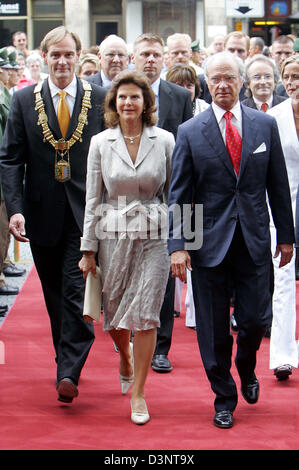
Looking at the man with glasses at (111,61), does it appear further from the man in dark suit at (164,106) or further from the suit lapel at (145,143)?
the suit lapel at (145,143)

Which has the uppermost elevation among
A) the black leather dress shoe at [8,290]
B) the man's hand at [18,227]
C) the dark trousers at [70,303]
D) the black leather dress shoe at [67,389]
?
the man's hand at [18,227]

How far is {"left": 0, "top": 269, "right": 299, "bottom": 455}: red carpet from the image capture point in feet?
17.3

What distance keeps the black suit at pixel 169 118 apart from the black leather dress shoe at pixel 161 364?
0.18 ft

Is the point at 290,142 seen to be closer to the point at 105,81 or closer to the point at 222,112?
the point at 222,112

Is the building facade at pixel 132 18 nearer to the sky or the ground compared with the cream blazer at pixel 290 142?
nearer to the sky

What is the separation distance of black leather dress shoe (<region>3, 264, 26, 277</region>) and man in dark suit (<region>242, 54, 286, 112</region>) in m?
3.69

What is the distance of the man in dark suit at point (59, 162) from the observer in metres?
6.09

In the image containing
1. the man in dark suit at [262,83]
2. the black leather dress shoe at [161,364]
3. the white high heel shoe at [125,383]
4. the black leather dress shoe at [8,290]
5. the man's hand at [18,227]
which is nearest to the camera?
the man's hand at [18,227]

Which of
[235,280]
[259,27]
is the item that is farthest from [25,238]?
[259,27]

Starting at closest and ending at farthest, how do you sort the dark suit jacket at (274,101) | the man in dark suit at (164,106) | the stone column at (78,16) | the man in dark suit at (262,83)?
the man in dark suit at (164,106)
the man in dark suit at (262,83)
the dark suit jacket at (274,101)
the stone column at (78,16)

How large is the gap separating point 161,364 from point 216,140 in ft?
6.67

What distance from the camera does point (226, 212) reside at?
5.42 meters

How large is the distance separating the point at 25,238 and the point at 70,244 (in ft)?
1.00

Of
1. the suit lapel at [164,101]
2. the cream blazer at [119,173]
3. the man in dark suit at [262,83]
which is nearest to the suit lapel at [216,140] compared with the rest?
the cream blazer at [119,173]
